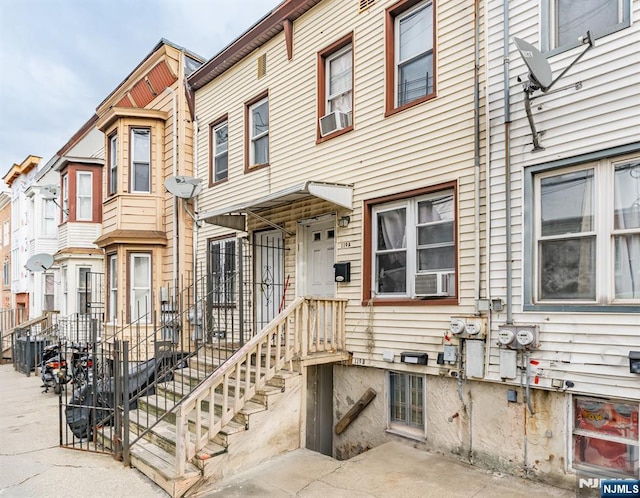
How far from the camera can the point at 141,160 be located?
1217 cm

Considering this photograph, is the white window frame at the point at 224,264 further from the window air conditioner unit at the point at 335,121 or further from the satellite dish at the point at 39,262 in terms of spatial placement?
the satellite dish at the point at 39,262

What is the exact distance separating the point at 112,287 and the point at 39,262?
542 cm

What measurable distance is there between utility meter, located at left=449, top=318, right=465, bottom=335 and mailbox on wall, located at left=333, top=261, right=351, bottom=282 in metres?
2.04

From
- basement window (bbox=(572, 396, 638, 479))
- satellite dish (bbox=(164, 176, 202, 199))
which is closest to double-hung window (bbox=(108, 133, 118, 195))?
satellite dish (bbox=(164, 176, 202, 199))

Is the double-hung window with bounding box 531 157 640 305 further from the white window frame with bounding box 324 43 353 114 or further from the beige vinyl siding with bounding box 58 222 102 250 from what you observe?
the beige vinyl siding with bounding box 58 222 102 250

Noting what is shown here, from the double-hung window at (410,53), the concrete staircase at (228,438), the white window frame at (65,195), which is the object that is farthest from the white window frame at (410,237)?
the white window frame at (65,195)

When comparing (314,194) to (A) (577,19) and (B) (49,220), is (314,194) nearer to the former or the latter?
(A) (577,19)

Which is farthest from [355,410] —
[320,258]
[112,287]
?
[112,287]

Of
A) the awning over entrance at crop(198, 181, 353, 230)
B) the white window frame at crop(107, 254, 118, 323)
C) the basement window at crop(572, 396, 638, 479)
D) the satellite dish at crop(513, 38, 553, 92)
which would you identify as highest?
the satellite dish at crop(513, 38, 553, 92)

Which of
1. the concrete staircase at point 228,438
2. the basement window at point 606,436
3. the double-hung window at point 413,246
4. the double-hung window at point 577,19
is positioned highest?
the double-hung window at point 577,19

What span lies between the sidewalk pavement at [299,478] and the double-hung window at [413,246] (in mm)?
2082

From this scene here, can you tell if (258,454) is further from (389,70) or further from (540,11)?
(540,11)

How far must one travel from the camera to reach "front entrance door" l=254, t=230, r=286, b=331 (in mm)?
9141

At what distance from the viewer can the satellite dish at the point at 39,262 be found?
16203 millimetres
